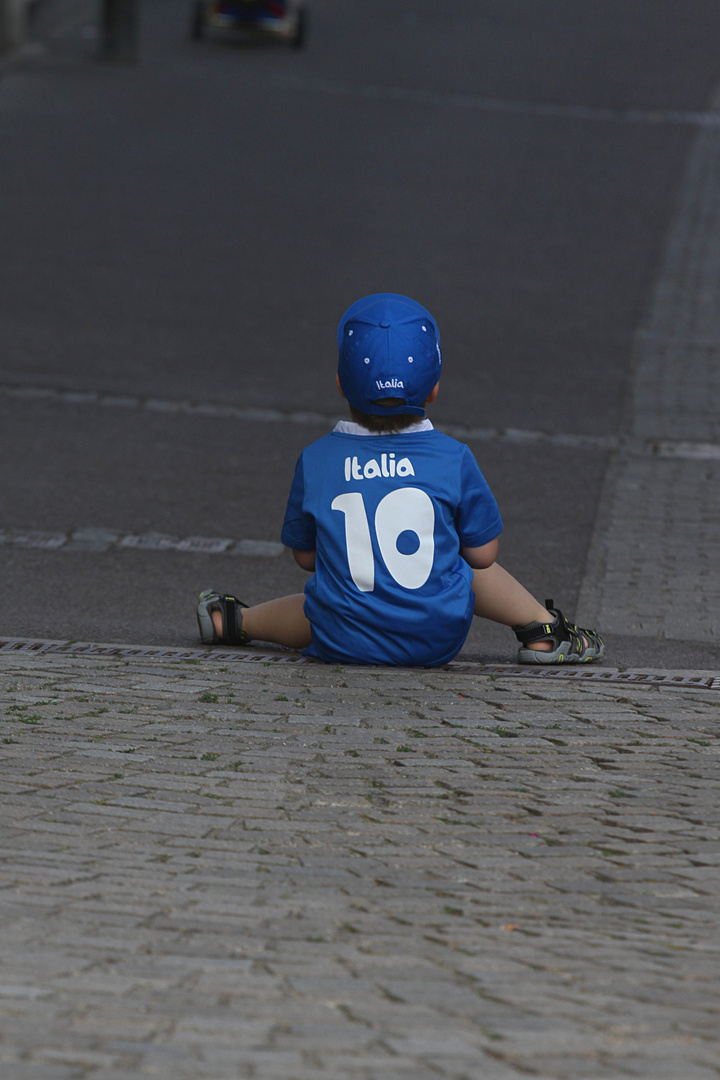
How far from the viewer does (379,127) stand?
1998 cm

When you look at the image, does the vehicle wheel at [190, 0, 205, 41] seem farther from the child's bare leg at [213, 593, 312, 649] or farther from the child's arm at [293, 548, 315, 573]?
the child's arm at [293, 548, 315, 573]

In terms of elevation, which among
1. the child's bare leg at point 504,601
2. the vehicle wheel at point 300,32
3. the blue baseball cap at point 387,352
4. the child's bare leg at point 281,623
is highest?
the vehicle wheel at point 300,32

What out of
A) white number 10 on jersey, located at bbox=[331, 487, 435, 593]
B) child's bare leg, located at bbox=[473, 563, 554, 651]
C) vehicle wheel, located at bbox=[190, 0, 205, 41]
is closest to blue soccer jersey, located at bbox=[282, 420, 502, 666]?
white number 10 on jersey, located at bbox=[331, 487, 435, 593]

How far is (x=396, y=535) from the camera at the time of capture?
16.9 ft

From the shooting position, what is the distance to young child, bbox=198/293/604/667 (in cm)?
511

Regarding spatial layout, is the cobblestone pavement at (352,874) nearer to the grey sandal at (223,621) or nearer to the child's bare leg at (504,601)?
the child's bare leg at (504,601)

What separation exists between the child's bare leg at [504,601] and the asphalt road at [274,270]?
0.52m

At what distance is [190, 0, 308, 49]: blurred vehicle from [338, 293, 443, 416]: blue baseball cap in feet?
69.7

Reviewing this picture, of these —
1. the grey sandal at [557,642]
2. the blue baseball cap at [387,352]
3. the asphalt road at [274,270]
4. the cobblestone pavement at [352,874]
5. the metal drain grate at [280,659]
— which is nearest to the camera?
the cobblestone pavement at [352,874]

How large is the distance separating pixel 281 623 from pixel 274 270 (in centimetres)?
827

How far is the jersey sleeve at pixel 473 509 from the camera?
5234 millimetres

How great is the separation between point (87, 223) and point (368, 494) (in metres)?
10.2

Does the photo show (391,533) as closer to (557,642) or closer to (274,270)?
(557,642)

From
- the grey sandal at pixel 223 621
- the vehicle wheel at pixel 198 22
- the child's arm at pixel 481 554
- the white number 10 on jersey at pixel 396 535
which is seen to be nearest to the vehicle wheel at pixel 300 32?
the vehicle wheel at pixel 198 22
